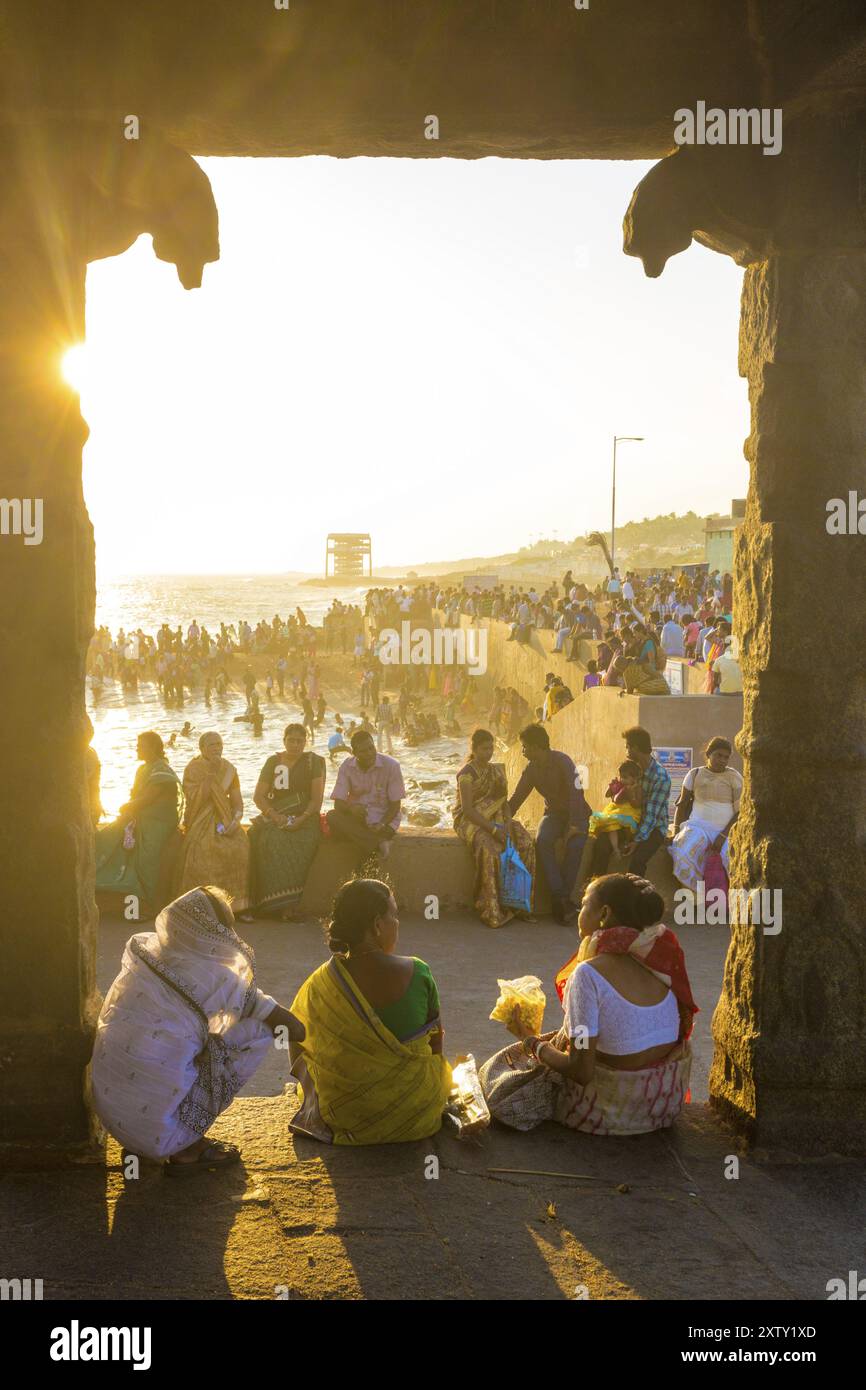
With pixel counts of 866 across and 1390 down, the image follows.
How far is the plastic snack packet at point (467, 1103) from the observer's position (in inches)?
153

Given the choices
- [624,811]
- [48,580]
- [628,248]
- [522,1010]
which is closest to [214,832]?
[624,811]

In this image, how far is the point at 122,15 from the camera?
138 inches

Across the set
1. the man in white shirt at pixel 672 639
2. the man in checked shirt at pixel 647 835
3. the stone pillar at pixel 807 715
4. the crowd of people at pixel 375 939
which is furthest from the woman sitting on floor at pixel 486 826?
the man in white shirt at pixel 672 639

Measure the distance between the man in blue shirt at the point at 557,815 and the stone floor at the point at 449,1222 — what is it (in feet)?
12.2

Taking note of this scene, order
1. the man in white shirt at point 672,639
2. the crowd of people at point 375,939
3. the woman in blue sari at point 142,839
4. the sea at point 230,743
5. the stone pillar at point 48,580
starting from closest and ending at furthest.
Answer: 1. the stone pillar at point 48,580
2. the crowd of people at point 375,939
3. the woman in blue sari at point 142,839
4. the man in white shirt at point 672,639
5. the sea at point 230,743

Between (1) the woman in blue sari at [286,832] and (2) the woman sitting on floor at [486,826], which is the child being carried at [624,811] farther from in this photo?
(1) the woman in blue sari at [286,832]

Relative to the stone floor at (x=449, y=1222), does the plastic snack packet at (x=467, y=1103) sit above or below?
above

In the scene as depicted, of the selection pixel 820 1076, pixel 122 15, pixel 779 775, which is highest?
pixel 122 15

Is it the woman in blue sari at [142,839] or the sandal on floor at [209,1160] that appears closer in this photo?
the sandal on floor at [209,1160]

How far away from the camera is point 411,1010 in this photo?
391 cm
